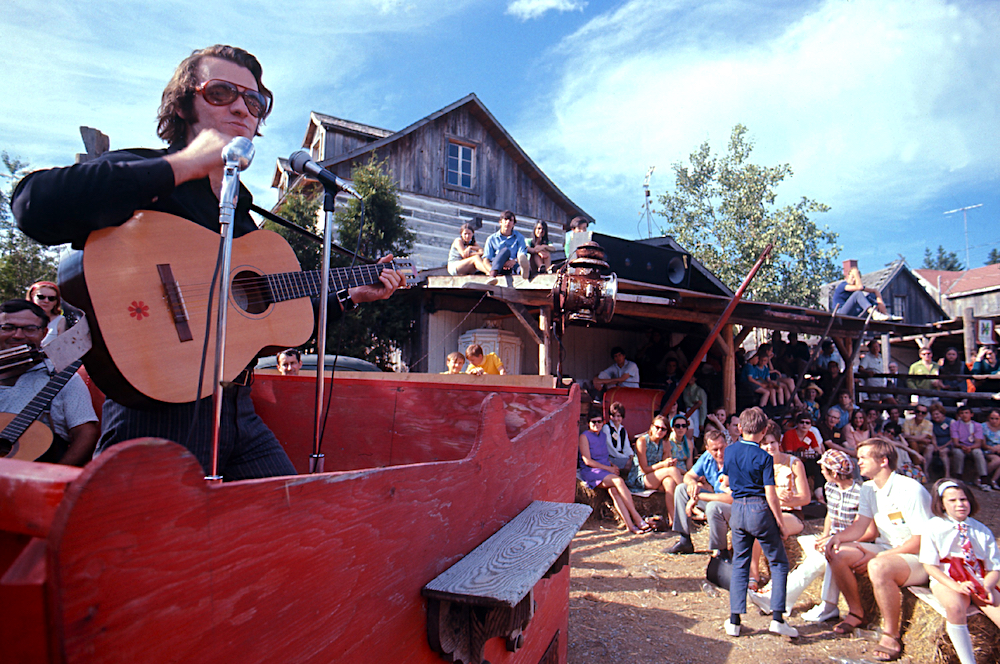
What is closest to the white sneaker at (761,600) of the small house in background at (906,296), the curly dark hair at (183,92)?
the curly dark hair at (183,92)

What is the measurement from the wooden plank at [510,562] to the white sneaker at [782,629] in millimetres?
3391

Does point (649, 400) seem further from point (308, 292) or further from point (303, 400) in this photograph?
point (308, 292)

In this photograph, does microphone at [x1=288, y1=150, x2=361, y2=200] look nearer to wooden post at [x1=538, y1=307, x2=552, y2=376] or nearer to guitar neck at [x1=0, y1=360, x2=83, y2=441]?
guitar neck at [x1=0, y1=360, x2=83, y2=441]

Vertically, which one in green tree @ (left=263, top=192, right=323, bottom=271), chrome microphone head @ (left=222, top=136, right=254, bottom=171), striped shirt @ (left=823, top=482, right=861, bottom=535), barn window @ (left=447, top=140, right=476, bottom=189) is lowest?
striped shirt @ (left=823, top=482, right=861, bottom=535)

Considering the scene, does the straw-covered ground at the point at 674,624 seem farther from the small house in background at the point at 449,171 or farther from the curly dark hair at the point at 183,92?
the small house in background at the point at 449,171

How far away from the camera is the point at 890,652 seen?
13.6ft

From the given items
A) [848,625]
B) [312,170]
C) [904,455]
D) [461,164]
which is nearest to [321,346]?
[312,170]

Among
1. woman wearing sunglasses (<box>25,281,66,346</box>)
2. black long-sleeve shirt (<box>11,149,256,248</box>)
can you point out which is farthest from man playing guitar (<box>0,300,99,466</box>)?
black long-sleeve shirt (<box>11,149,256,248</box>)

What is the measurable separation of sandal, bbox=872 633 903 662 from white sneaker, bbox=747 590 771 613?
0.81 m

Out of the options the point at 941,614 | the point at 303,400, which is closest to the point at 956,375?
the point at 941,614

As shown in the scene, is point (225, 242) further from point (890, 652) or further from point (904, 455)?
point (904, 455)

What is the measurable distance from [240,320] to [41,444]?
1613 millimetres

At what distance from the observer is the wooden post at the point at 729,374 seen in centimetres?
939

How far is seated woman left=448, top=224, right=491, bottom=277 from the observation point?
336 inches
